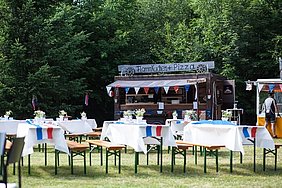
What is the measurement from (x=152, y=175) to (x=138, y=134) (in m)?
0.68

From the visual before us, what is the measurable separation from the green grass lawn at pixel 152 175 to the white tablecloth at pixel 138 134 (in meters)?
0.45

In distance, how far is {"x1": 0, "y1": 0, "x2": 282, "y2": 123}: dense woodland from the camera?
738 inches

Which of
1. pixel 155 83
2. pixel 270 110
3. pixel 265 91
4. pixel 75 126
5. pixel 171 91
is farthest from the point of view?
pixel 171 91

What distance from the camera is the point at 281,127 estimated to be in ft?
51.0

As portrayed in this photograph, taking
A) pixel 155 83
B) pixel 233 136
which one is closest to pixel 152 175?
pixel 233 136

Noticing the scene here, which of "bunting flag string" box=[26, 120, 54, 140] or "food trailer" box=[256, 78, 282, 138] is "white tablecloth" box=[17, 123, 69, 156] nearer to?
"bunting flag string" box=[26, 120, 54, 140]

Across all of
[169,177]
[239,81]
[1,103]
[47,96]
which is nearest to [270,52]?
[239,81]

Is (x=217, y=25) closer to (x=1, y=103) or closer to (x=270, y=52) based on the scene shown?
(x=270, y=52)

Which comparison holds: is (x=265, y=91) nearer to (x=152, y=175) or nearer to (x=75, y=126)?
(x=75, y=126)

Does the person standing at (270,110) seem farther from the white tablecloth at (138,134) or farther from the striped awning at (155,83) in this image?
the white tablecloth at (138,134)

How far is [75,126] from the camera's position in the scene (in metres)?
12.1

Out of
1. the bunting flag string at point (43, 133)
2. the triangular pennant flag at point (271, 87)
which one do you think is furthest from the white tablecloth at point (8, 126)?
the triangular pennant flag at point (271, 87)

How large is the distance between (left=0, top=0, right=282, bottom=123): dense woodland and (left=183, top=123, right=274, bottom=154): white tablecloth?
985 cm

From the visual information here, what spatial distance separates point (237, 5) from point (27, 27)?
1000cm
